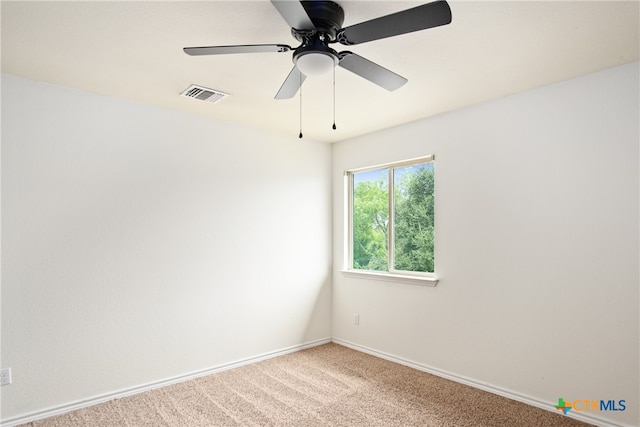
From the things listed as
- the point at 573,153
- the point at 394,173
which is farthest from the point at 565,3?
the point at 394,173

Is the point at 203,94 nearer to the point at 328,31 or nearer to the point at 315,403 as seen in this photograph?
the point at 328,31

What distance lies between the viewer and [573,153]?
2.70 m

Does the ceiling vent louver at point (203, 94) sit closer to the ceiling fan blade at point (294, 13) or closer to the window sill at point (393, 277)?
the ceiling fan blade at point (294, 13)

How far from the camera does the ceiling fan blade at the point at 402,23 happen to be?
1482 mm

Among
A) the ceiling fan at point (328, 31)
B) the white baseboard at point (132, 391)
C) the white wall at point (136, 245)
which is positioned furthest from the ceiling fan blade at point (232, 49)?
the white baseboard at point (132, 391)

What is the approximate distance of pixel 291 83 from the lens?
7.32 feet

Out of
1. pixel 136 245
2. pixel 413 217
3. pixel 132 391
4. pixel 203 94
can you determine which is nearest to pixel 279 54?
pixel 203 94

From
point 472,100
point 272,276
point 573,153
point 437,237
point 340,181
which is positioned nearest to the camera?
point 573,153

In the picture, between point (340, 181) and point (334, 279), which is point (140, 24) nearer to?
point (340, 181)

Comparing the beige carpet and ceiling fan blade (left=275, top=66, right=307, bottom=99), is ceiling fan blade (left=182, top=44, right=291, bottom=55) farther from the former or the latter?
the beige carpet

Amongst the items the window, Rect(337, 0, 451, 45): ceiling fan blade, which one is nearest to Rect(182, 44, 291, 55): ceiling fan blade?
Rect(337, 0, 451, 45): ceiling fan blade

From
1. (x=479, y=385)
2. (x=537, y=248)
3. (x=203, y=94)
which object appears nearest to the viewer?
(x=537, y=248)

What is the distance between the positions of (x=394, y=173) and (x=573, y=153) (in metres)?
1.68

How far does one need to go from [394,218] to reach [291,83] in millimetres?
2218
